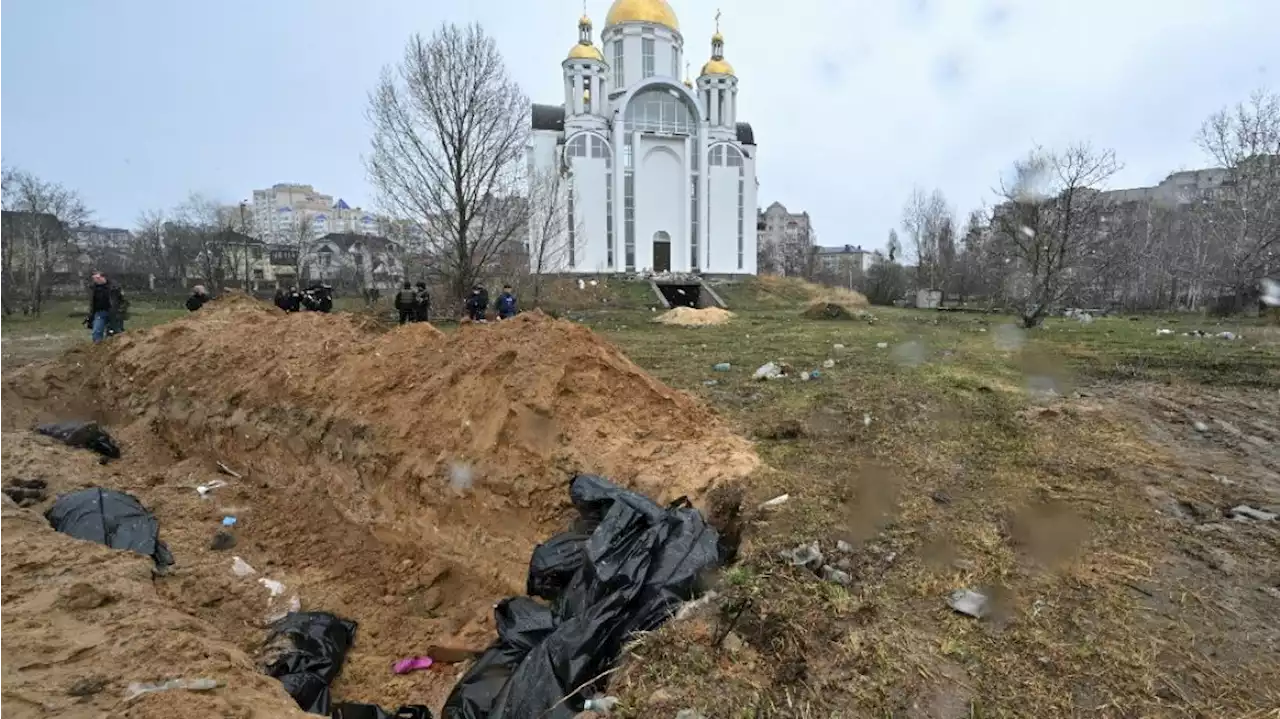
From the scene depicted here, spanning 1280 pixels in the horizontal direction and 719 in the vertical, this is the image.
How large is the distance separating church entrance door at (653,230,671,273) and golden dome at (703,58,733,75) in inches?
427

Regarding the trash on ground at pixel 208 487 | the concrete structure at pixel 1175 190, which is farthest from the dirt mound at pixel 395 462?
the concrete structure at pixel 1175 190

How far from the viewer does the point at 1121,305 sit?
34281 mm

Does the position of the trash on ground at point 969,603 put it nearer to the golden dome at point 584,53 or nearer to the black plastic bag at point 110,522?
the black plastic bag at point 110,522

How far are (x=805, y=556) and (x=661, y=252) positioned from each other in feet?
118

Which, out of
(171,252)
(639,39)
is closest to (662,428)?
(639,39)

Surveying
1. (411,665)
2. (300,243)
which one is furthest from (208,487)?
(300,243)

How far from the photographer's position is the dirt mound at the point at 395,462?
14.8 feet

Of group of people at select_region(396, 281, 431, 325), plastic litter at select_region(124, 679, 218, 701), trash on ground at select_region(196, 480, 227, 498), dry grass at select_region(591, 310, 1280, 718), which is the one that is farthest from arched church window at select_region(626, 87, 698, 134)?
plastic litter at select_region(124, 679, 218, 701)

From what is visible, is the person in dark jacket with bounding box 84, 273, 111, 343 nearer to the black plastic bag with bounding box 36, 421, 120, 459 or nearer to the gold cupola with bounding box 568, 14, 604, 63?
the black plastic bag with bounding box 36, 421, 120, 459

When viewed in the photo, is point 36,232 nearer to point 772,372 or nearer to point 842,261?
point 772,372

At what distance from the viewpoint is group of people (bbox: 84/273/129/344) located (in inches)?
412

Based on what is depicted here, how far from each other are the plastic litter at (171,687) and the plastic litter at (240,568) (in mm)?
2270

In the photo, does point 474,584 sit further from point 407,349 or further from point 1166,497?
point 1166,497

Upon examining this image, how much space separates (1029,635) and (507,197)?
20537mm
